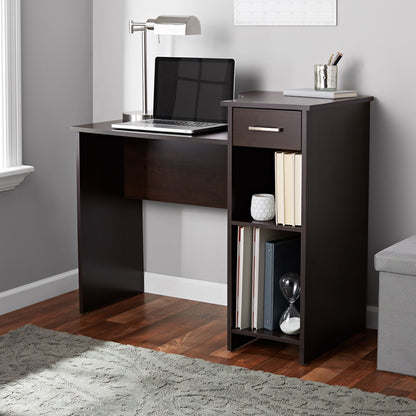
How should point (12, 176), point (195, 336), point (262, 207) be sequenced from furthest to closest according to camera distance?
point (12, 176), point (195, 336), point (262, 207)

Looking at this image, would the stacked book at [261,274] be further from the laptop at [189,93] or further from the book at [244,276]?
the laptop at [189,93]

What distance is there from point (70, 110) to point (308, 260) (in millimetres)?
1509

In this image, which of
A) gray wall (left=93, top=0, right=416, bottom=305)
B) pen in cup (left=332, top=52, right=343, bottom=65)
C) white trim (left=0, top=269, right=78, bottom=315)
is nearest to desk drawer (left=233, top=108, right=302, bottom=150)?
pen in cup (left=332, top=52, right=343, bottom=65)

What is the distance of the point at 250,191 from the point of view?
122 inches

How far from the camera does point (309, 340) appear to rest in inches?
117

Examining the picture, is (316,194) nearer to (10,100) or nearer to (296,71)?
(296,71)

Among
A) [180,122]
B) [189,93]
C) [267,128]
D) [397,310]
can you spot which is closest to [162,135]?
[180,122]

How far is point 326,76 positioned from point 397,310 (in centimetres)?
91

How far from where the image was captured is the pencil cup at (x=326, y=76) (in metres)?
3.12

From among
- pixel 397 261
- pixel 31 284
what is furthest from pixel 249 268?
pixel 31 284

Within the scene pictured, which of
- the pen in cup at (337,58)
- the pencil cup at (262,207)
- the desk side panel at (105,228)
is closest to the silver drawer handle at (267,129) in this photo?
the pencil cup at (262,207)

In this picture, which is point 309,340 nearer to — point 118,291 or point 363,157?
point 363,157

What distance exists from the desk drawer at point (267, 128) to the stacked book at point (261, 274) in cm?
34

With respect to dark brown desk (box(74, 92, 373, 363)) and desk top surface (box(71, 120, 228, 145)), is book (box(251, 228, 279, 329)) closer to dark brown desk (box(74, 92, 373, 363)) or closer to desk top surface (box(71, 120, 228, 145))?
dark brown desk (box(74, 92, 373, 363))
